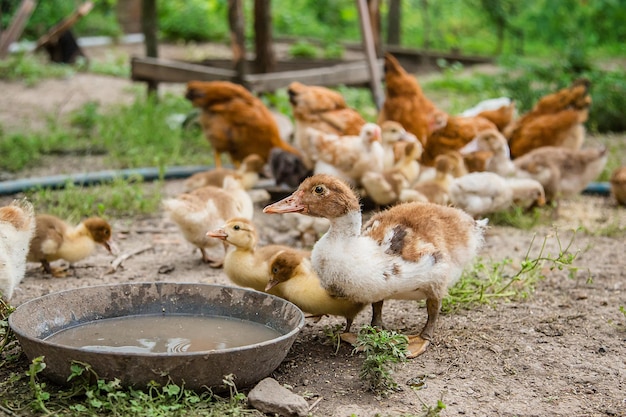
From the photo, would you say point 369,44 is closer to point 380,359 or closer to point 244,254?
point 244,254

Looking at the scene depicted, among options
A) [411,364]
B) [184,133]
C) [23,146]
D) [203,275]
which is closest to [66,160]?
[23,146]

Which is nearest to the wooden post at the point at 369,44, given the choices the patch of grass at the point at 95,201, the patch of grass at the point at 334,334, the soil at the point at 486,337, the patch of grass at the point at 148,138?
the patch of grass at the point at 148,138

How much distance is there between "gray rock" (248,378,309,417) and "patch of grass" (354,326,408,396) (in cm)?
39

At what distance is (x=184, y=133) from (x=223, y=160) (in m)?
1.12

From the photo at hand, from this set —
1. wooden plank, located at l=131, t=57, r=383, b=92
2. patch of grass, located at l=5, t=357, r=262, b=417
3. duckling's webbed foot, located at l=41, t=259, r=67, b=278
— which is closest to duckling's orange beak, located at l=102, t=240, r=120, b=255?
duckling's webbed foot, located at l=41, t=259, r=67, b=278

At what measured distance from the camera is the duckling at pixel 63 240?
548 centimetres

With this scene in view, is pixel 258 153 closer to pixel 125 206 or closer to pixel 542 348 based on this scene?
pixel 125 206

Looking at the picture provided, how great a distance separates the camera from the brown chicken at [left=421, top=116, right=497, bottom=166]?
8.28 meters

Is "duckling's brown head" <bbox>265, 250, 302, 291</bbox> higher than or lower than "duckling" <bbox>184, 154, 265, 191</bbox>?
higher

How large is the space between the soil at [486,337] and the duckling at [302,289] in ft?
0.66

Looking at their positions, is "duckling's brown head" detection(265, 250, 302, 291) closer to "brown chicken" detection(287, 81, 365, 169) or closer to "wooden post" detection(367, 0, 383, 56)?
"brown chicken" detection(287, 81, 365, 169)

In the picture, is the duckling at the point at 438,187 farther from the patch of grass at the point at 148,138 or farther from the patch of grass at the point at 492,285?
the patch of grass at the point at 148,138

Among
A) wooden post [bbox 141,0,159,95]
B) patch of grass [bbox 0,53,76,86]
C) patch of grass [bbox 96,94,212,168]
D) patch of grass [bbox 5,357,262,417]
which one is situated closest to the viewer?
patch of grass [bbox 5,357,262,417]

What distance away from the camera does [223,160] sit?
9.60 m
